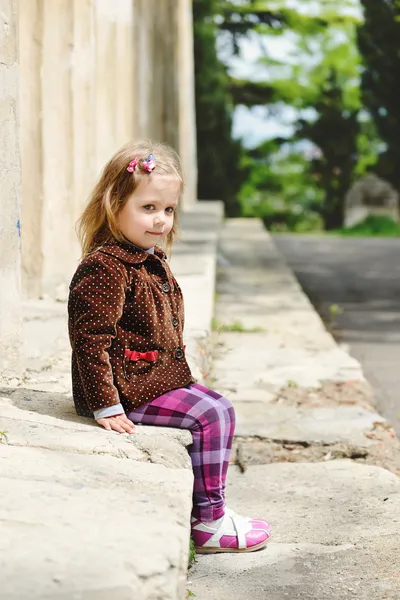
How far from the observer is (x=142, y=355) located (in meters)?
2.87

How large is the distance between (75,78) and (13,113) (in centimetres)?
249

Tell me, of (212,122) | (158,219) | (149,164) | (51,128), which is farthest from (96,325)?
(212,122)

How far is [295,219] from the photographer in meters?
28.3

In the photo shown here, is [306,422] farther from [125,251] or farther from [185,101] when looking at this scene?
[185,101]

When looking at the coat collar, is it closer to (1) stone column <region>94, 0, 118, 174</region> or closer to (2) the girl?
(2) the girl

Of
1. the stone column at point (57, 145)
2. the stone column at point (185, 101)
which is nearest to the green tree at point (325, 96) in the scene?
the stone column at point (185, 101)

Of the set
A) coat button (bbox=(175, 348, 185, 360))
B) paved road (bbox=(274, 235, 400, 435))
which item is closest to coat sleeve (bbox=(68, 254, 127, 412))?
coat button (bbox=(175, 348, 185, 360))

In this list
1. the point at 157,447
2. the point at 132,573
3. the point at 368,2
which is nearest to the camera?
the point at 132,573

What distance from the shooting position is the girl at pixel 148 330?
282 cm

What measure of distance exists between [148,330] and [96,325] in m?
0.18

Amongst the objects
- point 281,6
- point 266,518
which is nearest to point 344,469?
point 266,518

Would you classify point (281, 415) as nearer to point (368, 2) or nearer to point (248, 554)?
Result: point (248, 554)

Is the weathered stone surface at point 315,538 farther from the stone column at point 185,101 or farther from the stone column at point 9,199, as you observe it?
the stone column at point 185,101

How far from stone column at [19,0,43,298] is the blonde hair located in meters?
2.17
